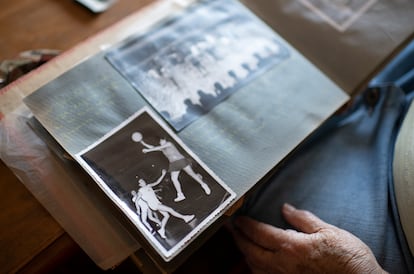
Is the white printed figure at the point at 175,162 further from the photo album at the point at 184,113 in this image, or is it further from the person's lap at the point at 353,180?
the person's lap at the point at 353,180

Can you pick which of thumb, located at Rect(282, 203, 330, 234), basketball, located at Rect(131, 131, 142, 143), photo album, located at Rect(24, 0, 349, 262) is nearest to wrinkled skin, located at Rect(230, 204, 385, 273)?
thumb, located at Rect(282, 203, 330, 234)

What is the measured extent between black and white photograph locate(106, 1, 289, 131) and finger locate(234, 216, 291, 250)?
0.69ft

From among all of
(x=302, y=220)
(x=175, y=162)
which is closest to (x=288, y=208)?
(x=302, y=220)

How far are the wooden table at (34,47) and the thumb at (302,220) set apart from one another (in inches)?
12.6

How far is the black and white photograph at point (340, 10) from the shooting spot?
2.20ft

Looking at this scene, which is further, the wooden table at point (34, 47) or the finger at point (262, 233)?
the finger at point (262, 233)

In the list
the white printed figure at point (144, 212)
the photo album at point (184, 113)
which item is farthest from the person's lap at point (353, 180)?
the white printed figure at point (144, 212)

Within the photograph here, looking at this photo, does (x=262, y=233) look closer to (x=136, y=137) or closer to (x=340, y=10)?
(x=136, y=137)

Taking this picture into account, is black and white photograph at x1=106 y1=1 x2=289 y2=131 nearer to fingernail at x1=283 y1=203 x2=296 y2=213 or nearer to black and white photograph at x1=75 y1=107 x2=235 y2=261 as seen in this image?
black and white photograph at x1=75 y1=107 x2=235 y2=261

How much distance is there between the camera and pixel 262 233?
616 millimetres

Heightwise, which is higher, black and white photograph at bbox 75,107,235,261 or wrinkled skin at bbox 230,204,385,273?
black and white photograph at bbox 75,107,235,261

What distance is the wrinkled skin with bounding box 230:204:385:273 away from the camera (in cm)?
54

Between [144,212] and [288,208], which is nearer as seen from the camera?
[144,212]

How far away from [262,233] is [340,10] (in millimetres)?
404
